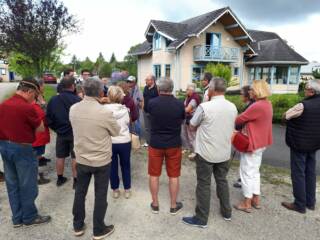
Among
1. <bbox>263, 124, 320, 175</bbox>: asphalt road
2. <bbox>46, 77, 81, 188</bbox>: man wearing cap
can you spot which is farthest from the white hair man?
<bbox>46, 77, 81, 188</bbox>: man wearing cap

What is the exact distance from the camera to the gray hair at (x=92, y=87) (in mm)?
2893

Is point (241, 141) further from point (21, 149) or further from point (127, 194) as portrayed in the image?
point (21, 149)

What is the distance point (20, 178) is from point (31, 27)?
30.8 feet

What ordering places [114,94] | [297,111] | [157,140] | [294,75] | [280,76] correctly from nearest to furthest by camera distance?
1. [157,140]
2. [297,111]
3. [114,94]
4. [280,76]
5. [294,75]

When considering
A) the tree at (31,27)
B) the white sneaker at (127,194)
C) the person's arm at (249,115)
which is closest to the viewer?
the person's arm at (249,115)

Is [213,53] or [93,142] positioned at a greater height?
[213,53]

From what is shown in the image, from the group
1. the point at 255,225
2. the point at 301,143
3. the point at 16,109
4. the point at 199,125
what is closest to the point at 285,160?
the point at 301,143

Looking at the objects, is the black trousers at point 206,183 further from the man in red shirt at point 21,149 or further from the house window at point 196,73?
the house window at point 196,73

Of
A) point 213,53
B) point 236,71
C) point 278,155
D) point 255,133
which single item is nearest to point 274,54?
point 236,71

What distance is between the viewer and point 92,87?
9.50 ft

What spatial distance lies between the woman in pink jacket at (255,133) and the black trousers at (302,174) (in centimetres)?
49

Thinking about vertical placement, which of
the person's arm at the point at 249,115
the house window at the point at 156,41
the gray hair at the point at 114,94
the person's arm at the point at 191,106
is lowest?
the person's arm at the point at 191,106

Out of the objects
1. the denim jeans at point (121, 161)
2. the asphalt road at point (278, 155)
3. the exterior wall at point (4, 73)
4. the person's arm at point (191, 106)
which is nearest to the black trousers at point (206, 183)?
the denim jeans at point (121, 161)

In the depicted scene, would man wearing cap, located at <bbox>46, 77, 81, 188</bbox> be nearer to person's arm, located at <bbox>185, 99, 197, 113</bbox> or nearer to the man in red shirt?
the man in red shirt
